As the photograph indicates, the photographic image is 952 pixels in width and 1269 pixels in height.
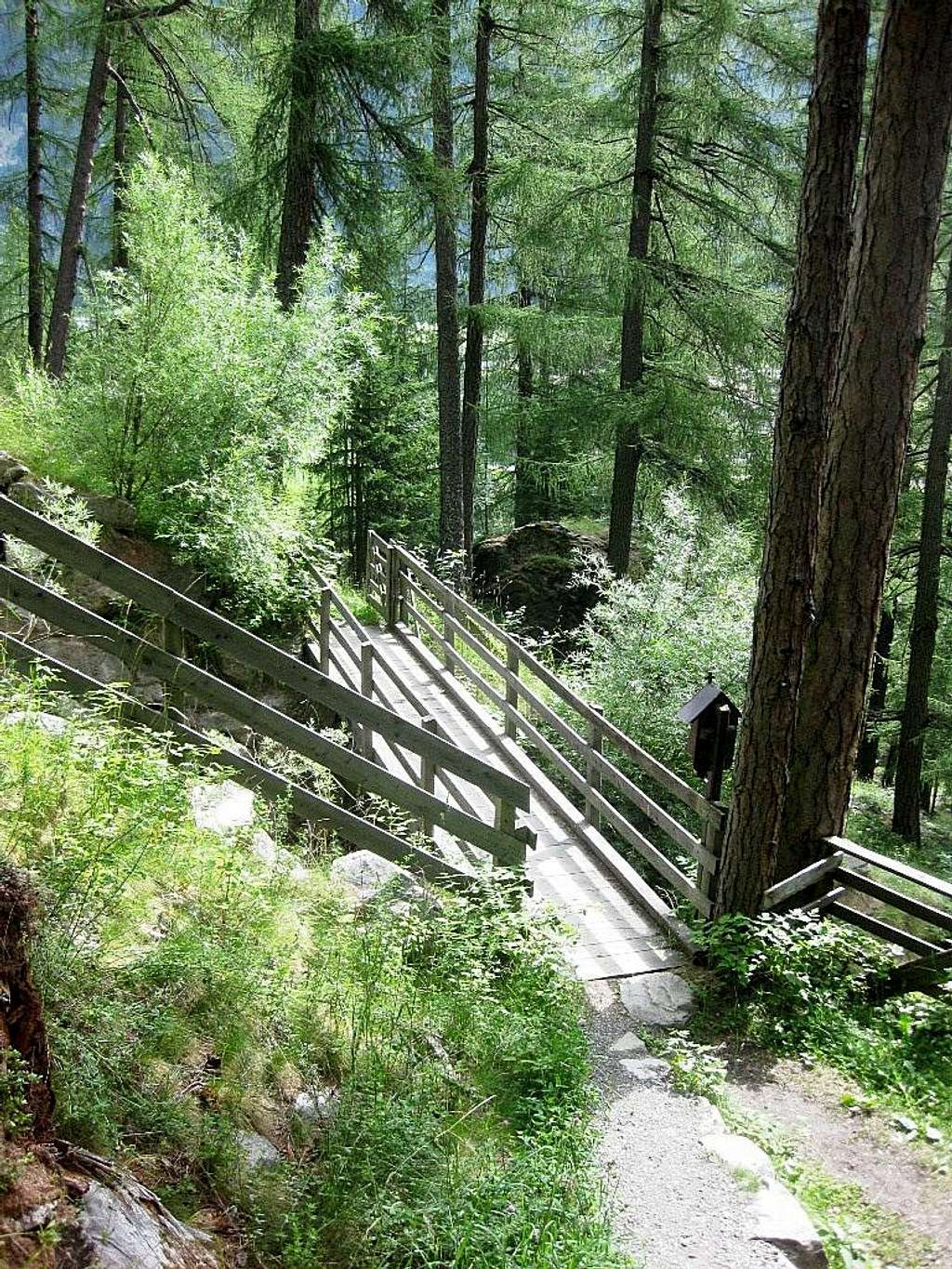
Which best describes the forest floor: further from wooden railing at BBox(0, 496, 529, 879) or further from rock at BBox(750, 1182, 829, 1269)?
wooden railing at BBox(0, 496, 529, 879)

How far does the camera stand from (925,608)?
1612cm

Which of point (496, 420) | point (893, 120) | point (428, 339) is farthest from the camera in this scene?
point (428, 339)

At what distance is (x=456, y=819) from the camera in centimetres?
645

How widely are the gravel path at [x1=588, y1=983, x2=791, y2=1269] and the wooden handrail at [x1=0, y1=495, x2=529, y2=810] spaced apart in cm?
228

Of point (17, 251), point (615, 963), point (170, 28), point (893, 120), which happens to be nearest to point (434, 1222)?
point (615, 963)

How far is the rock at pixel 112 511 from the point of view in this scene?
10.9 meters

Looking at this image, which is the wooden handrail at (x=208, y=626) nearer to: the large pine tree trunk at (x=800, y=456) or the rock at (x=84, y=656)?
the large pine tree trunk at (x=800, y=456)

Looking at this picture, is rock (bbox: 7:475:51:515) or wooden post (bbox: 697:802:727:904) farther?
rock (bbox: 7:475:51:515)

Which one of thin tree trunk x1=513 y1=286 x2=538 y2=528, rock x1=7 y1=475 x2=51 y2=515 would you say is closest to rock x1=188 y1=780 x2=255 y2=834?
rock x1=7 y1=475 x2=51 y2=515

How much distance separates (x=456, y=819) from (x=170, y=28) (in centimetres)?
1610

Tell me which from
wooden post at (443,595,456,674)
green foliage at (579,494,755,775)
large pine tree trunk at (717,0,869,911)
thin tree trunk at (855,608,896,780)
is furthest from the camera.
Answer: thin tree trunk at (855,608,896,780)

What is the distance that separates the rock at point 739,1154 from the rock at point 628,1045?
3.01 ft

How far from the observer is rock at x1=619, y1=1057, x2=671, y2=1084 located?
5660 millimetres

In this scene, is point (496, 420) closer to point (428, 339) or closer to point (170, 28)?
point (428, 339)
